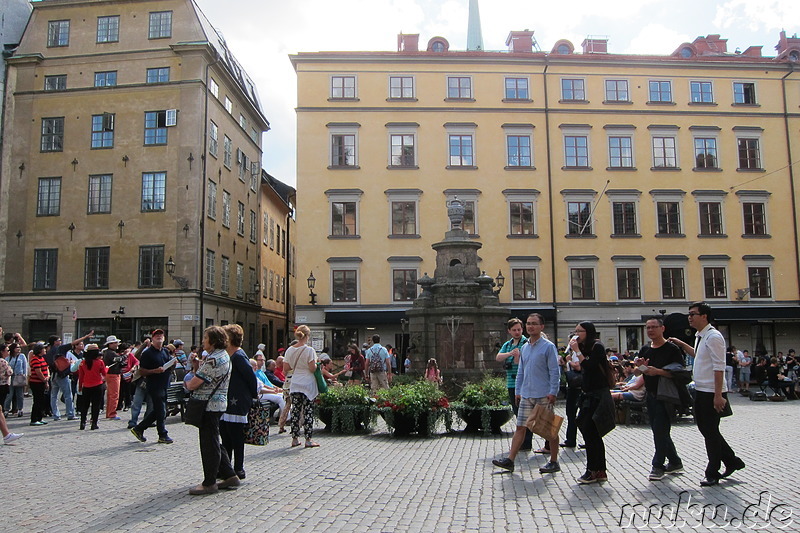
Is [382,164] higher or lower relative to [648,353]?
higher

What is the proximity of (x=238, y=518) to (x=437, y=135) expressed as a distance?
1343 inches

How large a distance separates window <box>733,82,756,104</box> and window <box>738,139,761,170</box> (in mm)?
2372

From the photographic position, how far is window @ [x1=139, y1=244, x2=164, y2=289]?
3366cm

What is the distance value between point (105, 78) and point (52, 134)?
12.6 feet

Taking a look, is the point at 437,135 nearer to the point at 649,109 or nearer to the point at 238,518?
the point at 649,109

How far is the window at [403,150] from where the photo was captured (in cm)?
3894

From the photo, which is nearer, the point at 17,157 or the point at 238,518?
the point at 238,518

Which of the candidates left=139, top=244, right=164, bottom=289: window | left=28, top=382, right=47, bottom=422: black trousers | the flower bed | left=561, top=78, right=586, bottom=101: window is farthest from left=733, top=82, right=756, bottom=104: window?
left=28, top=382, right=47, bottom=422: black trousers

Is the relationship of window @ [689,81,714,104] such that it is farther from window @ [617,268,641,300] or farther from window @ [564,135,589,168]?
window @ [617,268,641,300]

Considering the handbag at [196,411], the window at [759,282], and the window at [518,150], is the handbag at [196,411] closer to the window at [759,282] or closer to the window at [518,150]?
the window at [518,150]

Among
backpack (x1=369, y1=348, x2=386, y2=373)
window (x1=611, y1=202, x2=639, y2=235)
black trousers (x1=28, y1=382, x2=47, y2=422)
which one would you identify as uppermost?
window (x1=611, y1=202, x2=639, y2=235)

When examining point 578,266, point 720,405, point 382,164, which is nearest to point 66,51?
point 382,164

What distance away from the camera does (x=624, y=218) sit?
128 feet

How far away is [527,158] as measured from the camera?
39.4 m
